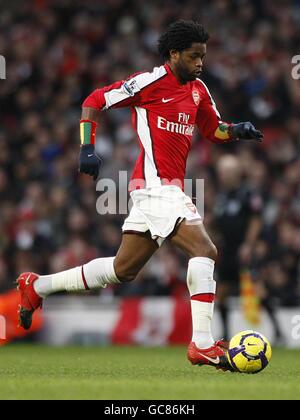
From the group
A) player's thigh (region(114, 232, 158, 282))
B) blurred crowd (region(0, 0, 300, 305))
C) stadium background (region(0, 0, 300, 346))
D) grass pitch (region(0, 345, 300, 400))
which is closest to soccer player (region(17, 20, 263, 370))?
player's thigh (region(114, 232, 158, 282))

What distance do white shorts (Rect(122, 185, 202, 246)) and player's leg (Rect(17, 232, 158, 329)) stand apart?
3.5 inches

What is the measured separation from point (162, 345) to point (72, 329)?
1.10m

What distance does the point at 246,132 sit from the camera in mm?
7270

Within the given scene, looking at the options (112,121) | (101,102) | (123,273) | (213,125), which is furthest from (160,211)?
(112,121)

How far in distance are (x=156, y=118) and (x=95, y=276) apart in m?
1.13

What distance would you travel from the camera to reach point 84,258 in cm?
1315

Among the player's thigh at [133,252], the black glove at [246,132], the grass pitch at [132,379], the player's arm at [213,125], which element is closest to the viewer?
the grass pitch at [132,379]

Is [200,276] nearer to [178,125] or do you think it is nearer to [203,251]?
[203,251]

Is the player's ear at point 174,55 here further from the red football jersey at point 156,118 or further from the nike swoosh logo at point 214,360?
the nike swoosh logo at point 214,360

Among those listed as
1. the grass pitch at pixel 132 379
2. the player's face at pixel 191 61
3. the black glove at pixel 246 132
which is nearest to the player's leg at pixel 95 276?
the grass pitch at pixel 132 379

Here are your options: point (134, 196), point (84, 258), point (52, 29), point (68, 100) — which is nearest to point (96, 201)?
point (84, 258)

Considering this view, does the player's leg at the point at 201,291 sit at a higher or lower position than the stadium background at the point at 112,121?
lower

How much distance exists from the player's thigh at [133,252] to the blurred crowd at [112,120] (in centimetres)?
496

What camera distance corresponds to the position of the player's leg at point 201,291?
671 centimetres
